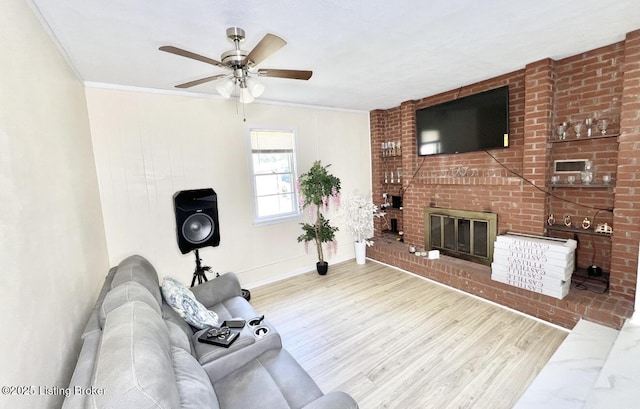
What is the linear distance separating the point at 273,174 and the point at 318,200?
759 millimetres

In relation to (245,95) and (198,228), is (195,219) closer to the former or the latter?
(198,228)

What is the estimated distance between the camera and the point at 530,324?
269cm

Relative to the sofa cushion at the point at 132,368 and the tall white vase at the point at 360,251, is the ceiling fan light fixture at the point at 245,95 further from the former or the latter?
the tall white vase at the point at 360,251

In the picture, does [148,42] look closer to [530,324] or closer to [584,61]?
[584,61]

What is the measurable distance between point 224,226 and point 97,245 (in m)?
1.37

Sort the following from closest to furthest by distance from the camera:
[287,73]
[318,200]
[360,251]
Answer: [287,73], [318,200], [360,251]

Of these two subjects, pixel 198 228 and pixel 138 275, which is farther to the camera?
pixel 198 228

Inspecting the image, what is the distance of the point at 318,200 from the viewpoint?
393 cm

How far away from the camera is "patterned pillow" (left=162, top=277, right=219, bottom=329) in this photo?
1982mm

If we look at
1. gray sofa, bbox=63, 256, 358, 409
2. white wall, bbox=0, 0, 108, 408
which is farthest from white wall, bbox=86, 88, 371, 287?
gray sofa, bbox=63, 256, 358, 409

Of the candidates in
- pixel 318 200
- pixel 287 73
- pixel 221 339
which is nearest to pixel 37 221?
pixel 221 339

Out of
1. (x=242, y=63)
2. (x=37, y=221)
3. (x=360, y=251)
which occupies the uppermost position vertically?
(x=242, y=63)

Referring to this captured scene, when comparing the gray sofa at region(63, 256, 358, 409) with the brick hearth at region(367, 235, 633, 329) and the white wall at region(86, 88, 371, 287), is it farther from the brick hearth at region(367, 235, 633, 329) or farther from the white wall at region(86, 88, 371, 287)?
the brick hearth at region(367, 235, 633, 329)

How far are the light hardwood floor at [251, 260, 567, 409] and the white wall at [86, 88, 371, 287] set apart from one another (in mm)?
683
